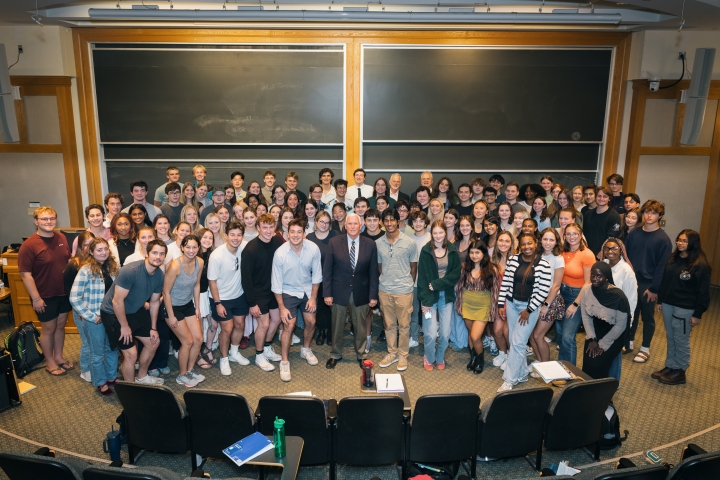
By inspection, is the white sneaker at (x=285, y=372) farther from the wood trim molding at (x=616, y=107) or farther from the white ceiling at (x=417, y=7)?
the wood trim molding at (x=616, y=107)

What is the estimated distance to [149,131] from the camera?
8.26 m

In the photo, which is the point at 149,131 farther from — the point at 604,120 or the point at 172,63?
the point at 604,120

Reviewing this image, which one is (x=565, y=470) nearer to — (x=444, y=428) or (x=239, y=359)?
(x=444, y=428)

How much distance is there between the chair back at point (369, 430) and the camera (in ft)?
11.1

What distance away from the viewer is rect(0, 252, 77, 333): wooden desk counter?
5938 mm

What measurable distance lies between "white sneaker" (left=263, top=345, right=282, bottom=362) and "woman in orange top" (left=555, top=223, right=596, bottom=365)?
3019 mm

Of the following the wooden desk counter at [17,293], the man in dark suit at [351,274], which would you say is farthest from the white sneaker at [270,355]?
the wooden desk counter at [17,293]

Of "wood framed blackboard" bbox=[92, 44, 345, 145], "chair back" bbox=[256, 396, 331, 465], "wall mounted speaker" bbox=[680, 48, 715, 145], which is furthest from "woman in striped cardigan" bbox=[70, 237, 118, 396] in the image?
"wall mounted speaker" bbox=[680, 48, 715, 145]

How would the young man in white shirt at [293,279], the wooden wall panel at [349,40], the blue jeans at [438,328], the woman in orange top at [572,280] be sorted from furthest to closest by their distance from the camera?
the wooden wall panel at [349,40] → the blue jeans at [438,328] → the young man in white shirt at [293,279] → the woman in orange top at [572,280]

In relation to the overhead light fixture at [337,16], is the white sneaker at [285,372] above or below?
below

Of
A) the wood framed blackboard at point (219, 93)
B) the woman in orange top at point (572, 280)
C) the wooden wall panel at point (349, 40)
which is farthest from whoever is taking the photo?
the wood framed blackboard at point (219, 93)

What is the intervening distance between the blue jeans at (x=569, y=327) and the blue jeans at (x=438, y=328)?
1.11 meters

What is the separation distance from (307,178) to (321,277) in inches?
144

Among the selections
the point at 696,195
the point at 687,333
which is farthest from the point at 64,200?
the point at 696,195
